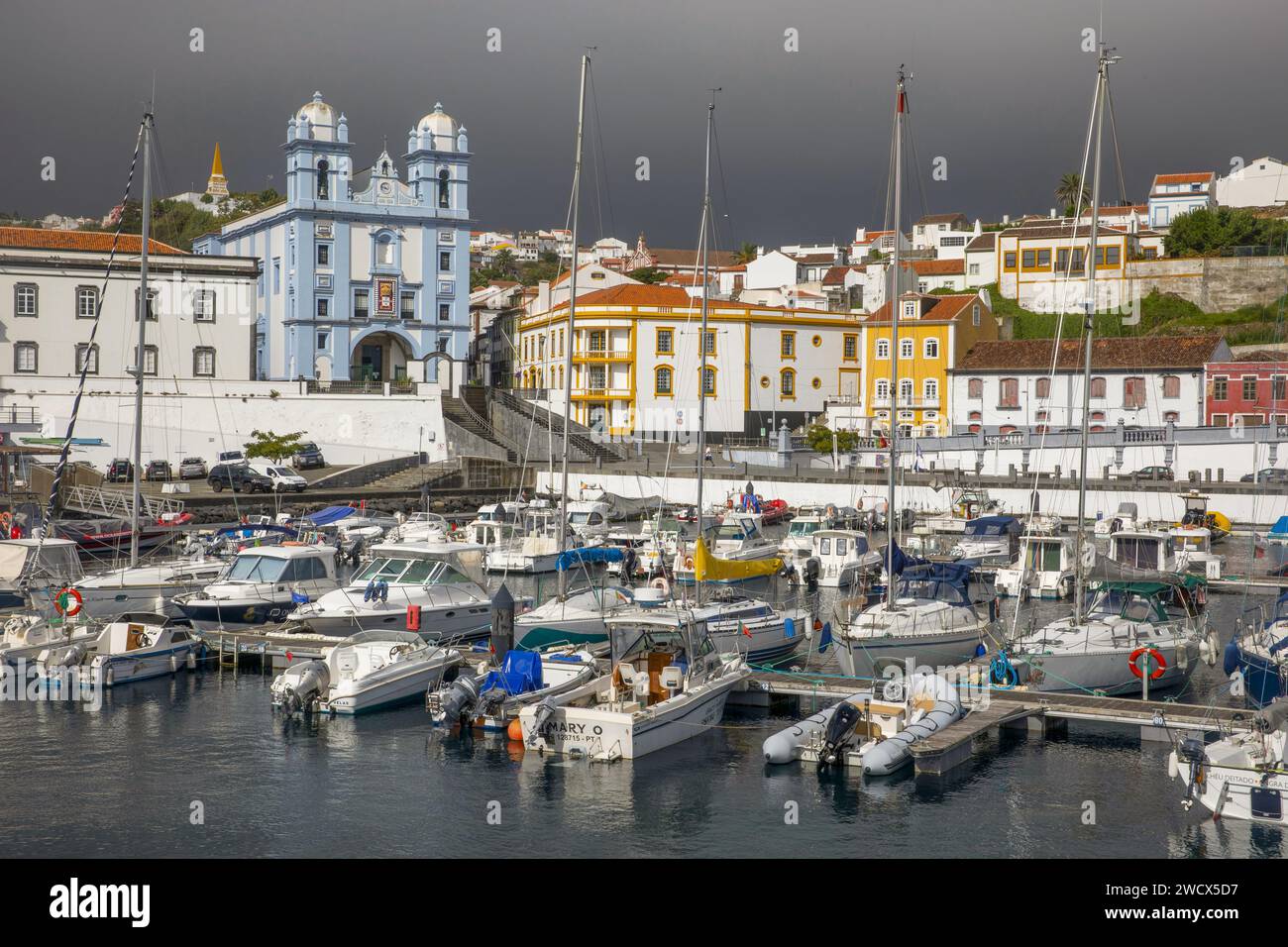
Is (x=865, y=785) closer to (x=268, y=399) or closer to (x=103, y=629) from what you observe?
(x=103, y=629)

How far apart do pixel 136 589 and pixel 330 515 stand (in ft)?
55.7

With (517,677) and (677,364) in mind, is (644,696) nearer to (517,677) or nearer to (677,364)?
(517,677)

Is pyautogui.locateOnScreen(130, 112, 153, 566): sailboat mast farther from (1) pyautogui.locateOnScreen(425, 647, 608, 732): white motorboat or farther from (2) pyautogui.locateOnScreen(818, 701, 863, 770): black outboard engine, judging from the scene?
(2) pyautogui.locateOnScreen(818, 701, 863, 770): black outboard engine

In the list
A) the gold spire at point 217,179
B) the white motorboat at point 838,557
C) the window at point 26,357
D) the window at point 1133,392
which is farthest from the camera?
the gold spire at point 217,179

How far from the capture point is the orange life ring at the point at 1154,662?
22.2m

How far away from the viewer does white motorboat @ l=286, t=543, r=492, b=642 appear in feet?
86.3

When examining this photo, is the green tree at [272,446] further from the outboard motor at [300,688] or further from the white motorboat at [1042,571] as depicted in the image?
the outboard motor at [300,688]

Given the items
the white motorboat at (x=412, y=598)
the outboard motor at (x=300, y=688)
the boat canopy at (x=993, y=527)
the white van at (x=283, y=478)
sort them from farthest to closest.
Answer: the white van at (x=283, y=478)
the boat canopy at (x=993, y=527)
the white motorboat at (x=412, y=598)
the outboard motor at (x=300, y=688)

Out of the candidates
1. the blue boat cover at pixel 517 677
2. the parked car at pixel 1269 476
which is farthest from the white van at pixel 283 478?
the parked car at pixel 1269 476

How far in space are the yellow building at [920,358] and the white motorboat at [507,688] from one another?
50236mm

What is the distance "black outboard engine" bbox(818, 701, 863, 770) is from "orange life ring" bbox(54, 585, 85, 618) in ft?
51.0

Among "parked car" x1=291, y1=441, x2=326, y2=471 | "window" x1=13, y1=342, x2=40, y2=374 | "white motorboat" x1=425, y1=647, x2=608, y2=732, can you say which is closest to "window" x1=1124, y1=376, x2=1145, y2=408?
"parked car" x1=291, y1=441, x2=326, y2=471
